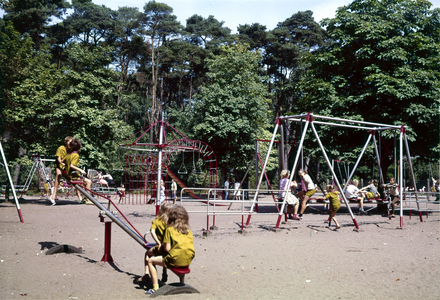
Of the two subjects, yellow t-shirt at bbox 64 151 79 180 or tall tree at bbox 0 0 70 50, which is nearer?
yellow t-shirt at bbox 64 151 79 180

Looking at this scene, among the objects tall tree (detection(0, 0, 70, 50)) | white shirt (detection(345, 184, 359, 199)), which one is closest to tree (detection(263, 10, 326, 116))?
tall tree (detection(0, 0, 70, 50))

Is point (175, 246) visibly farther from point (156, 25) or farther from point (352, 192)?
point (156, 25)

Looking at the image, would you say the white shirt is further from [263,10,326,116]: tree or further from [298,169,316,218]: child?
[263,10,326,116]: tree

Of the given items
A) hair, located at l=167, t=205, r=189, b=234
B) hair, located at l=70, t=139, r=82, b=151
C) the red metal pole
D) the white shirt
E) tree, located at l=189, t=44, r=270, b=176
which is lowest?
the red metal pole

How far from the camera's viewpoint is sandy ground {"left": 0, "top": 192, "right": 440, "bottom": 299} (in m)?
5.55

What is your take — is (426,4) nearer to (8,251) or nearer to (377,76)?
(377,76)

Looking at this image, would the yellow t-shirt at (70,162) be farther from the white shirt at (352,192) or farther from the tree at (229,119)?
the tree at (229,119)

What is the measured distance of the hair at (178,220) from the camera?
5.38m

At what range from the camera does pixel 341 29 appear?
2044 centimetres

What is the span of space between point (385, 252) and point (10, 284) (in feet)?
25.2

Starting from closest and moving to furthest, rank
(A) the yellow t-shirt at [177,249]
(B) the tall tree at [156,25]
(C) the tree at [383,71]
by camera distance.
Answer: (A) the yellow t-shirt at [177,249]
(C) the tree at [383,71]
(B) the tall tree at [156,25]

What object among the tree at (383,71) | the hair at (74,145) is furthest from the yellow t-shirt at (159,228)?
the tree at (383,71)

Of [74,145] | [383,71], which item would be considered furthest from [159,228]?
[383,71]

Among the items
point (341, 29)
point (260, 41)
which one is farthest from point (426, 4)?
point (260, 41)
